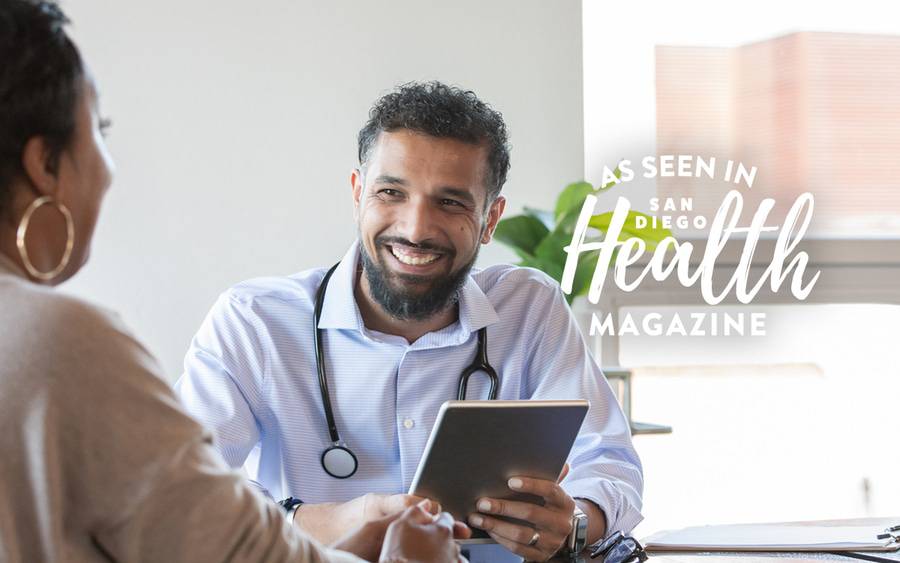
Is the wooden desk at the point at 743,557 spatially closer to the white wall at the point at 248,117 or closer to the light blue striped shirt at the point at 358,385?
the light blue striped shirt at the point at 358,385

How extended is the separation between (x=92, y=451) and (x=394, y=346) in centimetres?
104

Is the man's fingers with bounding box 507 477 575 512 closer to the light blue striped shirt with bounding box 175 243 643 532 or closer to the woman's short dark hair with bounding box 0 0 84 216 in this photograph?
the light blue striped shirt with bounding box 175 243 643 532

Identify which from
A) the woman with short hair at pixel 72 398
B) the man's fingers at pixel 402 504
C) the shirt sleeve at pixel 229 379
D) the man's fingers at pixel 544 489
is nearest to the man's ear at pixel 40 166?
the woman with short hair at pixel 72 398

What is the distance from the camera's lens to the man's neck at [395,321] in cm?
186

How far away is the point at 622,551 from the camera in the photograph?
4.71 feet

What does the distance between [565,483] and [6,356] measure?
1148 mm

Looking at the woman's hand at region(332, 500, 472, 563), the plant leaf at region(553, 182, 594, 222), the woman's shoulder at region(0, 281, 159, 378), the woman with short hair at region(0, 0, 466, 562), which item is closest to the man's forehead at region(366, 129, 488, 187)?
the woman's hand at region(332, 500, 472, 563)

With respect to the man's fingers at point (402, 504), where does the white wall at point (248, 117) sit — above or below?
above

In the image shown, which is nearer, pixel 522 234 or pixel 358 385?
pixel 358 385

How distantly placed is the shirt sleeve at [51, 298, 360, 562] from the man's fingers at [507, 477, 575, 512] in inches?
22.7

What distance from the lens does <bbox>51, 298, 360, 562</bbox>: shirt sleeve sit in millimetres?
790

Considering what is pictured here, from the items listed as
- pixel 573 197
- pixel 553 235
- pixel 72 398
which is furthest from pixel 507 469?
pixel 573 197

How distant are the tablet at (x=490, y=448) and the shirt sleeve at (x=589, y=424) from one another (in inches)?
12.8

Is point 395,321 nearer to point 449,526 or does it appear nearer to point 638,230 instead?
point 449,526
